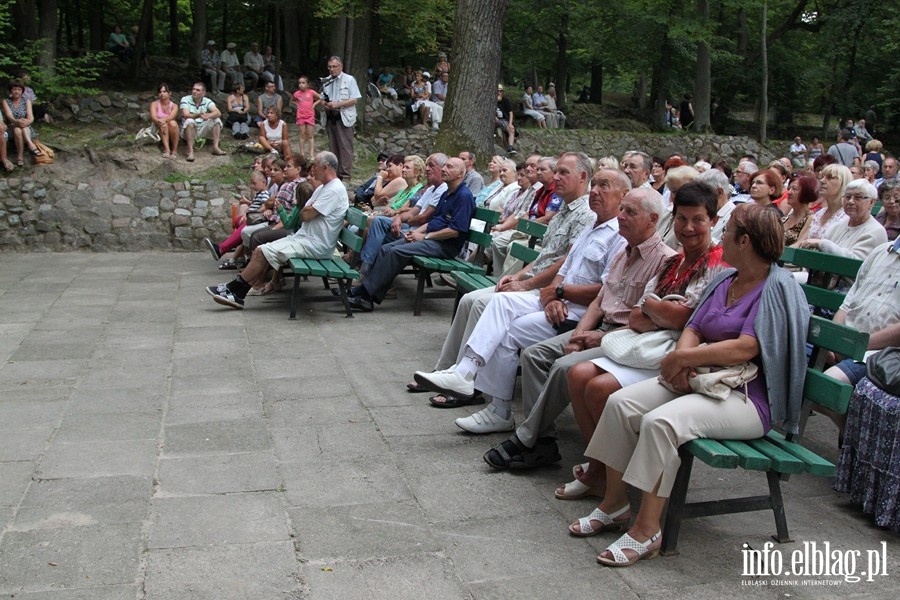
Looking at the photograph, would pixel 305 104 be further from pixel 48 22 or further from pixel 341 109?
pixel 48 22

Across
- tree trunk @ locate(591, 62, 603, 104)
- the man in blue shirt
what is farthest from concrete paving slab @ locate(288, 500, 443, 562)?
tree trunk @ locate(591, 62, 603, 104)

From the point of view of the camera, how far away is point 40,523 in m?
4.00

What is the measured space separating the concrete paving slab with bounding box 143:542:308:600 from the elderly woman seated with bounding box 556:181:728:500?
54.8 inches

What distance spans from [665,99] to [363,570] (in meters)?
26.7

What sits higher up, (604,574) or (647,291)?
(647,291)

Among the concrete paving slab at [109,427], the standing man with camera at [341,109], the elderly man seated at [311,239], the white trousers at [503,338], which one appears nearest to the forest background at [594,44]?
the standing man with camera at [341,109]

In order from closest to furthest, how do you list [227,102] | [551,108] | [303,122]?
[303,122]
[227,102]
[551,108]

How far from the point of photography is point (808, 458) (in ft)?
12.2

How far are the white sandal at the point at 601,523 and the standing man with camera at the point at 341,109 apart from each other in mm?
11520

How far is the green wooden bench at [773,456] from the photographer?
363 centimetres

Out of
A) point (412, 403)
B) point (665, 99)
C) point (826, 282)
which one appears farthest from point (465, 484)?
point (665, 99)

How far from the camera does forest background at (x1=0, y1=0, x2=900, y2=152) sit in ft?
65.1

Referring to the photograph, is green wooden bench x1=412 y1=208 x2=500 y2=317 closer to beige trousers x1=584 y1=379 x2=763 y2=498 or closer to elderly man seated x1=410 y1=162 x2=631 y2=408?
A: elderly man seated x1=410 y1=162 x2=631 y2=408

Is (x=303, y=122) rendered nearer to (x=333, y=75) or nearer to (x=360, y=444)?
(x=333, y=75)
